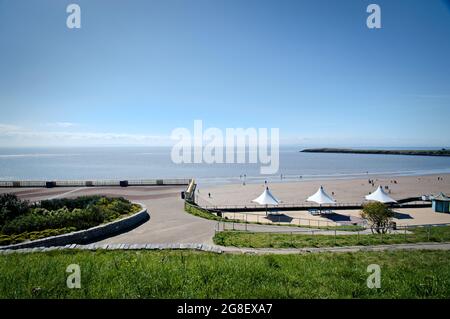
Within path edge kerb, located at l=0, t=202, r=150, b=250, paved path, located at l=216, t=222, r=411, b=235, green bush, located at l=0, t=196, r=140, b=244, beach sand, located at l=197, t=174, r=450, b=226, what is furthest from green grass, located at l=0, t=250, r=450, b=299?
beach sand, located at l=197, t=174, r=450, b=226

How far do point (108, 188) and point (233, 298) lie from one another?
33.4 meters

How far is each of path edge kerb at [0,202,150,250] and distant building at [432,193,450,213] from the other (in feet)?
101

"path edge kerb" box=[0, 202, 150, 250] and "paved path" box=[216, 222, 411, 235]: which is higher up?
"path edge kerb" box=[0, 202, 150, 250]

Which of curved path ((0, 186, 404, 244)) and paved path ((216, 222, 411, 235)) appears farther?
paved path ((216, 222, 411, 235))

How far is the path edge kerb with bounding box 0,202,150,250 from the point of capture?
12542 mm

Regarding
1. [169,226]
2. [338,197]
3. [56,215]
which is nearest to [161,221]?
[169,226]

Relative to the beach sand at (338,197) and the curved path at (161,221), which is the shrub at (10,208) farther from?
the beach sand at (338,197)

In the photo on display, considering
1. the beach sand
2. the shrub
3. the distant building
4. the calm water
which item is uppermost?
the shrub

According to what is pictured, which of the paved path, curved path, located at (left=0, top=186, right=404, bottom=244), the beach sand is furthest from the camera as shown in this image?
the beach sand

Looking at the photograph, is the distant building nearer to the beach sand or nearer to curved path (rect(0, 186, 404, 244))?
the beach sand

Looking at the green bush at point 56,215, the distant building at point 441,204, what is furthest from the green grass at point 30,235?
the distant building at point 441,204

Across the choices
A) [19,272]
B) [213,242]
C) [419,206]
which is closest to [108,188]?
[213,242]

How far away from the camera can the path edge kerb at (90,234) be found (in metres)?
12.5

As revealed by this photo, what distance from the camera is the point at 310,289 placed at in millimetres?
5520
